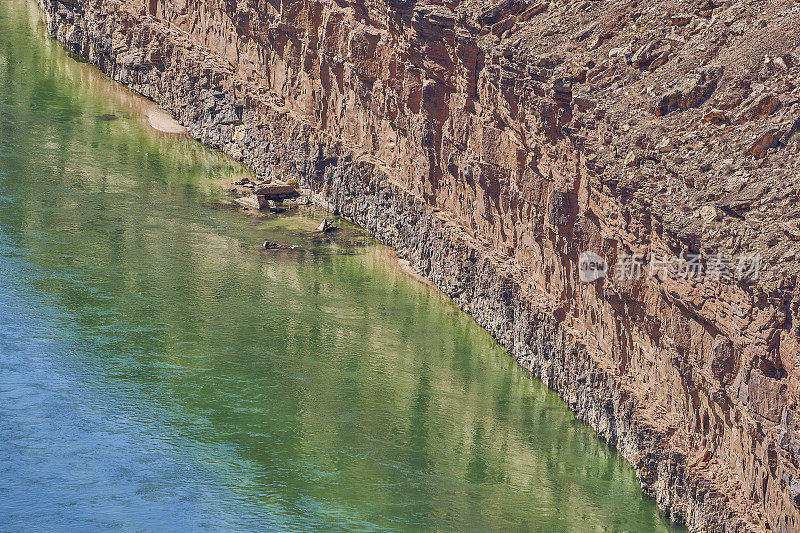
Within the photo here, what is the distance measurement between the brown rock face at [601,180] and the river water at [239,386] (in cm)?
164

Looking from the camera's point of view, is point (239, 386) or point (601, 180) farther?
point (239, 386)

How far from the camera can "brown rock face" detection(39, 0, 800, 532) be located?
24703 millimetres

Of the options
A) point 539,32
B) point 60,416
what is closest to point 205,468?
point 60,416

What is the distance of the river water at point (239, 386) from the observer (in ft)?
88.5

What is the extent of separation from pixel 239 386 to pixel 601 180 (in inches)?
434

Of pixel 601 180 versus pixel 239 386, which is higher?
pixel 601 180

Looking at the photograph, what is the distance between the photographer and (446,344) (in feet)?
118

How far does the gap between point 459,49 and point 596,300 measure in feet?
32.3

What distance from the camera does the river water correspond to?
88.5 feet

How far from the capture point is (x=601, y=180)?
1139 inches

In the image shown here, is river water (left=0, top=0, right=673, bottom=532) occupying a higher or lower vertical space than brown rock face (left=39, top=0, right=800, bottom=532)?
lower

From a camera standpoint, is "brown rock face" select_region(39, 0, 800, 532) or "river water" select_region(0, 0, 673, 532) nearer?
"brown rock face" select_region(39, 0, 800, 532)

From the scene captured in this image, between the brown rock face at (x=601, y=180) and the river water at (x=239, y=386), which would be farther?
the river water at (x=239, y=386)

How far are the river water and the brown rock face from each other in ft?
5.39
